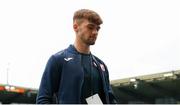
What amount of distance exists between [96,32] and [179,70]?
18.4 metres

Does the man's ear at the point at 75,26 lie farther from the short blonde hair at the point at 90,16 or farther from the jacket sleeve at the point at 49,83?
the jacket sleeve at the point at 49,83

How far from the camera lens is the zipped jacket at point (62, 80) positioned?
7.14 feet

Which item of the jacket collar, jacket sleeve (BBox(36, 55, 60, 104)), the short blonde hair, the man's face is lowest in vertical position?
jacket sleeve (BBox(36, 55, 60, 104))

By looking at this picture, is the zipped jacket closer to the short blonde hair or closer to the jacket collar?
the jacket collar

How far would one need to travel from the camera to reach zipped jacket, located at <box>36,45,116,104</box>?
2178 mm

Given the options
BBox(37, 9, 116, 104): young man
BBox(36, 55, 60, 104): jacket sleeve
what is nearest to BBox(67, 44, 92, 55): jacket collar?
BBox(37, 9, 116, 104): young man

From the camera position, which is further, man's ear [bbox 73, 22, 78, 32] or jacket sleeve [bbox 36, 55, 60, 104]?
man's ear [bbox 73, 22, 78, 32]

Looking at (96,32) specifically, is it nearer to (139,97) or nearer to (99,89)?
(99,89)

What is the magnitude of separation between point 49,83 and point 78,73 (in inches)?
5.9

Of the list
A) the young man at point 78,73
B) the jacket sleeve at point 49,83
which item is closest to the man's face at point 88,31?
the young man at point 78,73

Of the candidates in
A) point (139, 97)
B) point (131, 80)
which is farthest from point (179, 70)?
point (139, 97)

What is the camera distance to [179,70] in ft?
66.4

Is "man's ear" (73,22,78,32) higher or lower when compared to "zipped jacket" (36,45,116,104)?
higher

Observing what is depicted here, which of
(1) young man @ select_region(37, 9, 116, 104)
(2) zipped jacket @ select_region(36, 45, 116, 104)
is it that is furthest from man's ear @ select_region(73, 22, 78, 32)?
(2) zipped jacket @ select_region(36, 45, 116, 104)
